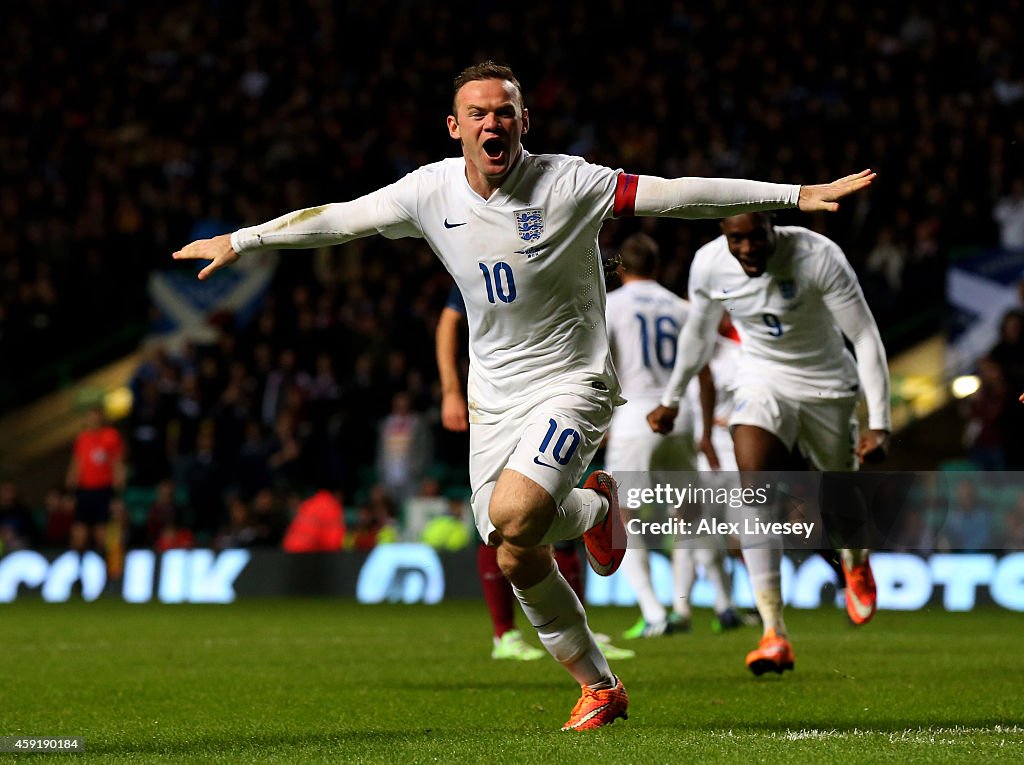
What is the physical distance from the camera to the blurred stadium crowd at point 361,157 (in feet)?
59.8

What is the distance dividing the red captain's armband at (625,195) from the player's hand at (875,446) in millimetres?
2434

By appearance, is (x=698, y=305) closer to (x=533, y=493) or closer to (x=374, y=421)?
(x=533, y=493)

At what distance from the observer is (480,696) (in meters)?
7.34

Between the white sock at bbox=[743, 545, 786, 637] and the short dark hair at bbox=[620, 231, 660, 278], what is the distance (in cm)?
296

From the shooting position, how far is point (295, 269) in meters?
21.9

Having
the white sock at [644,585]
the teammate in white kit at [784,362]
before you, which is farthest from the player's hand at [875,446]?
the white sock at [644,585]

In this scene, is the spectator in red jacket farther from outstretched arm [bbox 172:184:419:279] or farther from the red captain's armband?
the red captain's armband

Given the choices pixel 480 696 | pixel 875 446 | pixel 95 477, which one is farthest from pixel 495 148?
pixel 95 477

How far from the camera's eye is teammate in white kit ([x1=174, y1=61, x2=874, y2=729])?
230 inches

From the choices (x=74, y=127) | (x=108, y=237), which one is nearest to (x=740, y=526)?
(x=108, y=237)

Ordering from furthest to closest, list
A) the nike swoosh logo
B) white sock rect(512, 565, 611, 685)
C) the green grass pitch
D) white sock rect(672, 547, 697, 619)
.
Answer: white sock rect(672, 547, 697, 619) < the nike swoosh logo < white sock rect(512, 565, 611, 685) < the green grass pitch

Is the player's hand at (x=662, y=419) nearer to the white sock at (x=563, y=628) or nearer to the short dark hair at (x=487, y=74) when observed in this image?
the white sock at (x=563, y=628)

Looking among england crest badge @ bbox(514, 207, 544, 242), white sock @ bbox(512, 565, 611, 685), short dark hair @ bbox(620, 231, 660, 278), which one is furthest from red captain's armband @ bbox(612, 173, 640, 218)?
short dark hair @ bbox(620, 231, 660, 278)

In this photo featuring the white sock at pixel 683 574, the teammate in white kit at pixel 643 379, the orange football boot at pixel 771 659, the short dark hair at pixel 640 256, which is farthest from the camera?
the white sock at pixel 683 574
